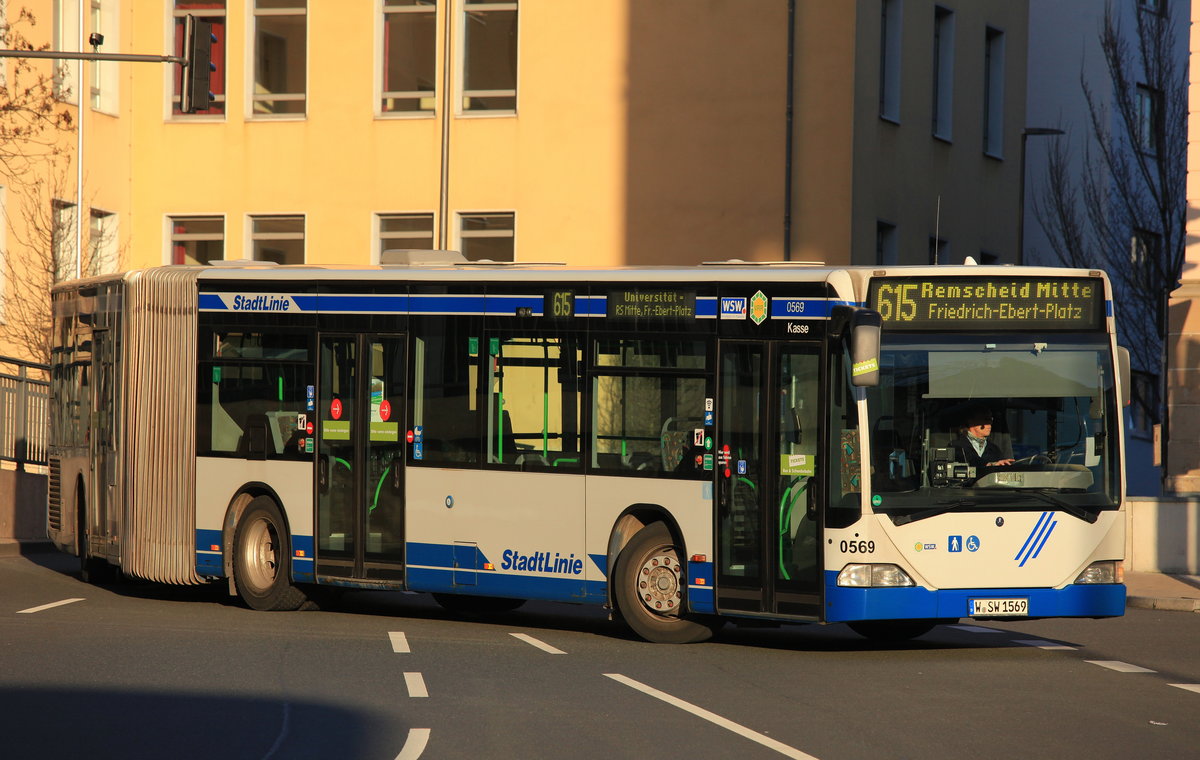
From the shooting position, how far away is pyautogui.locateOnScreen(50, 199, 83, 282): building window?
3197 centimetres

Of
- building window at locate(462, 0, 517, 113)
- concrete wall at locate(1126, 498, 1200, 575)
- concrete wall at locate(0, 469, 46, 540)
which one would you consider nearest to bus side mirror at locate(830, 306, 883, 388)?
concrete wall at locate(1126, 498, 1200, 575)

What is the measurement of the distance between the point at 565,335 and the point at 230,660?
4.01 metres

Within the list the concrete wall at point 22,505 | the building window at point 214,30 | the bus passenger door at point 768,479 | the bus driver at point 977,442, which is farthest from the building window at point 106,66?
the bus driver at point 977,442

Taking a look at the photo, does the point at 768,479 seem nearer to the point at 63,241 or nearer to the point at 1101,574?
the point at 1101,574

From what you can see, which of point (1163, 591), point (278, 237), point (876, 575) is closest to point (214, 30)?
point (278, 237)

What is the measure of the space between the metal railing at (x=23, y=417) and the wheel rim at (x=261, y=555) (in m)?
11.1

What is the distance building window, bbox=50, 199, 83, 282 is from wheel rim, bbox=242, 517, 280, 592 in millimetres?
16151

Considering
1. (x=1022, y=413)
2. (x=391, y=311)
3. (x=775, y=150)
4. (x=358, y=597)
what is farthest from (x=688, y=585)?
(x=775, y=150)

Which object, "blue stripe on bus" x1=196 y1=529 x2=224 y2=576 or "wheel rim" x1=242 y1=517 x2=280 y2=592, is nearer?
"wheel rim" x1=242 y1=517 x2=280 y2=592

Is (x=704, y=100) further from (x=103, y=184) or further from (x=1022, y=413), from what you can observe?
(x=1022, y=413)

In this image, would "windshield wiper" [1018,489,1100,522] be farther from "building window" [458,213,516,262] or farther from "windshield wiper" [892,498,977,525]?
"building window" [458,213,516,262]

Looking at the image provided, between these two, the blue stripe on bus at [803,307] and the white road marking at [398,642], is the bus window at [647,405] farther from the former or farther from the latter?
the white road marking at [398,642]

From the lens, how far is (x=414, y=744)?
9.34 metres

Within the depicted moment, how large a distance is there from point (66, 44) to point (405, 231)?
6.75m
